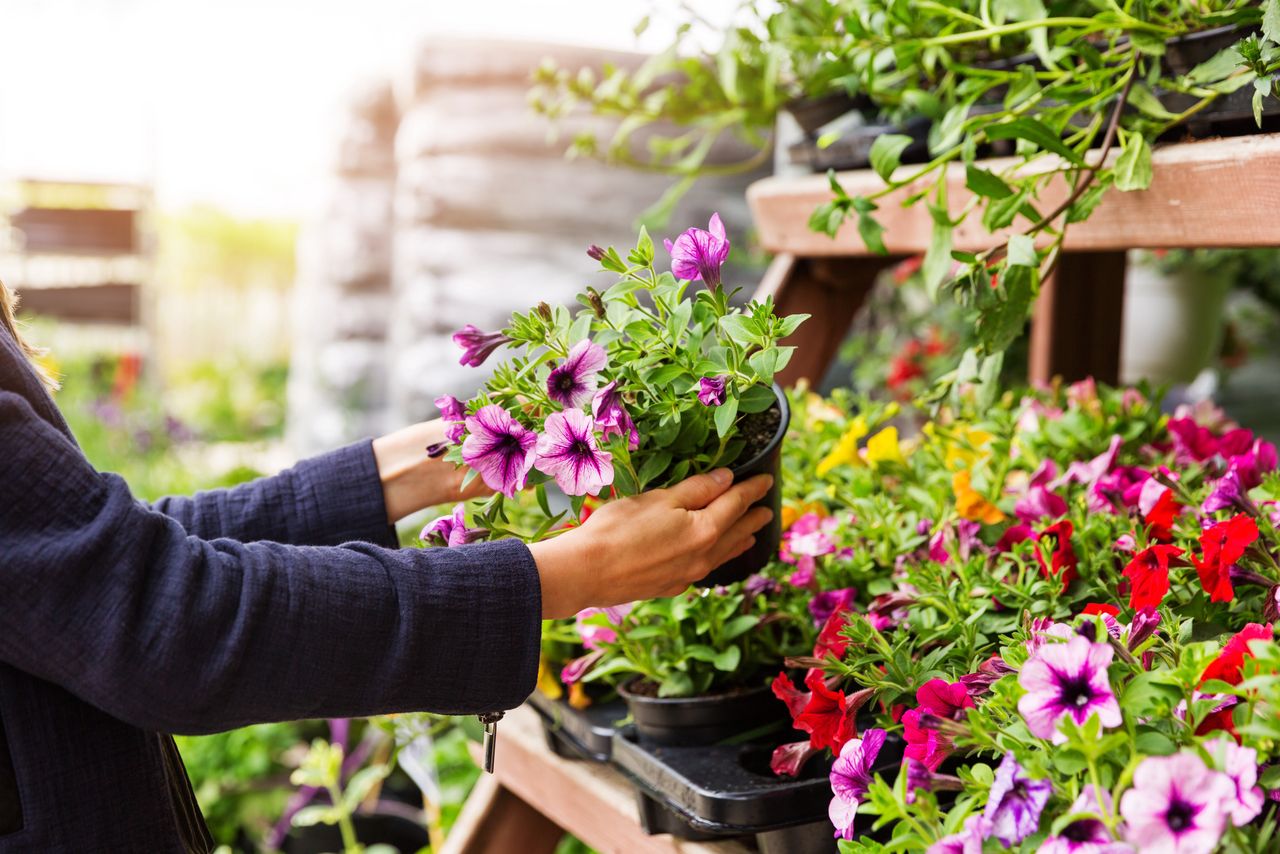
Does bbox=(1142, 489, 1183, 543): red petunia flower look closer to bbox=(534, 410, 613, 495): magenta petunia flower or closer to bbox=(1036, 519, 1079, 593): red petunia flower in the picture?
bbox=(1036, 519, 1079, 593): red petunia flower

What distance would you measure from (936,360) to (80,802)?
4.59 ft

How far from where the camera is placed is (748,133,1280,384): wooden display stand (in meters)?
0.71

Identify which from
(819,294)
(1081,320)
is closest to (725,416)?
(819,294)

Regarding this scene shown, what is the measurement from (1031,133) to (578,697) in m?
0.54

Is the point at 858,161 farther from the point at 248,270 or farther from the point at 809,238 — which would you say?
the point at 248,270

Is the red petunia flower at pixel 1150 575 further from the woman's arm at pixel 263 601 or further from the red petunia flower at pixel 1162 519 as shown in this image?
the woman's arm at pixel 263 601

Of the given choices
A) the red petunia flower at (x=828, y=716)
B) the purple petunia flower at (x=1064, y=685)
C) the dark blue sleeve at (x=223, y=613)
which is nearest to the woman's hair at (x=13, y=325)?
the dark blue sleeve at (x=223, y=613)

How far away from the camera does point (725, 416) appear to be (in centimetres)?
63

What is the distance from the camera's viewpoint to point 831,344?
4.17ft

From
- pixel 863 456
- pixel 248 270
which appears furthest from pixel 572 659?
pixel 248 270

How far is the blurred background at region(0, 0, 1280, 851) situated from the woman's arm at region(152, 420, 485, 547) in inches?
11.6

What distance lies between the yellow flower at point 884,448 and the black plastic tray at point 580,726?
0.31 meters

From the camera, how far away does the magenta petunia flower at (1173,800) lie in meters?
0.42

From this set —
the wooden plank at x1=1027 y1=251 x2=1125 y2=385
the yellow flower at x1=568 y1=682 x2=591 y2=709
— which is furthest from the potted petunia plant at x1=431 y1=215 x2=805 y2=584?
the wooden plank at x1=1027 y1=251 x2=1125 y2=385
